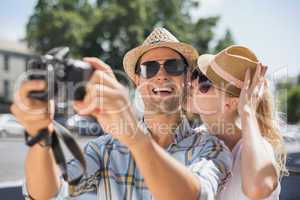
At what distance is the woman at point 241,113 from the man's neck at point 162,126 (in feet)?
1.08

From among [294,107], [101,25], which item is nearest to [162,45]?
[101,25]

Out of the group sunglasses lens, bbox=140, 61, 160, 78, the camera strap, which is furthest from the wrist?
the camera strap

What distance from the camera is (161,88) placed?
1945mm

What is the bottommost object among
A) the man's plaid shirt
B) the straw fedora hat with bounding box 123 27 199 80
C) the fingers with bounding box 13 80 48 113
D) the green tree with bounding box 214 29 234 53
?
the man's plaid shirt

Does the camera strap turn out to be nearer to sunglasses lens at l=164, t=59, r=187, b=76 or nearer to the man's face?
the man's face

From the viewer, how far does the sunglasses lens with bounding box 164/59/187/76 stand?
193 cm

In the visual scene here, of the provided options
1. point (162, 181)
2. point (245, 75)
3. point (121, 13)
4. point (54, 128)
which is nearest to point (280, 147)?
point (245, 75)

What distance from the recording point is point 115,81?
992 millimetres

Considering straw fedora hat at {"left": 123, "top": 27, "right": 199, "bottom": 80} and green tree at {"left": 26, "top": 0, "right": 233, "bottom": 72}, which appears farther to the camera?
green tree at {"left": 26, "top": 0, "right": 233, "bottom": 72}

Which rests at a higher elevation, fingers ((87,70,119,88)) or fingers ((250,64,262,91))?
fingers ((250,64,262,91))

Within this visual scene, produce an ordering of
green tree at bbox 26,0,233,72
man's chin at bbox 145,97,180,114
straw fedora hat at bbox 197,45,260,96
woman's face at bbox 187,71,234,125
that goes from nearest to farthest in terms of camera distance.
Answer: man's chin at bbox 145,97,180,114 → straw fedora hat at bbox 197,45,260,96 → woman's face at bbox 187,71,234,125 → green tree at bbox 26,0,233,72

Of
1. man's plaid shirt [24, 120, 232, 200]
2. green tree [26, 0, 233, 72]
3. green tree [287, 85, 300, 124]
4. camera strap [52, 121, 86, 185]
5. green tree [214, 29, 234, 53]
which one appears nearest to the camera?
camera strap [52, 121, 86, 185]

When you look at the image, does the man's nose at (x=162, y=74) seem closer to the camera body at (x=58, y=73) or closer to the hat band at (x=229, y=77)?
the hat band at (x=229, y=77)

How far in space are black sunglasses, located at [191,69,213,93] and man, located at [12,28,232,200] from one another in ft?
0.27
